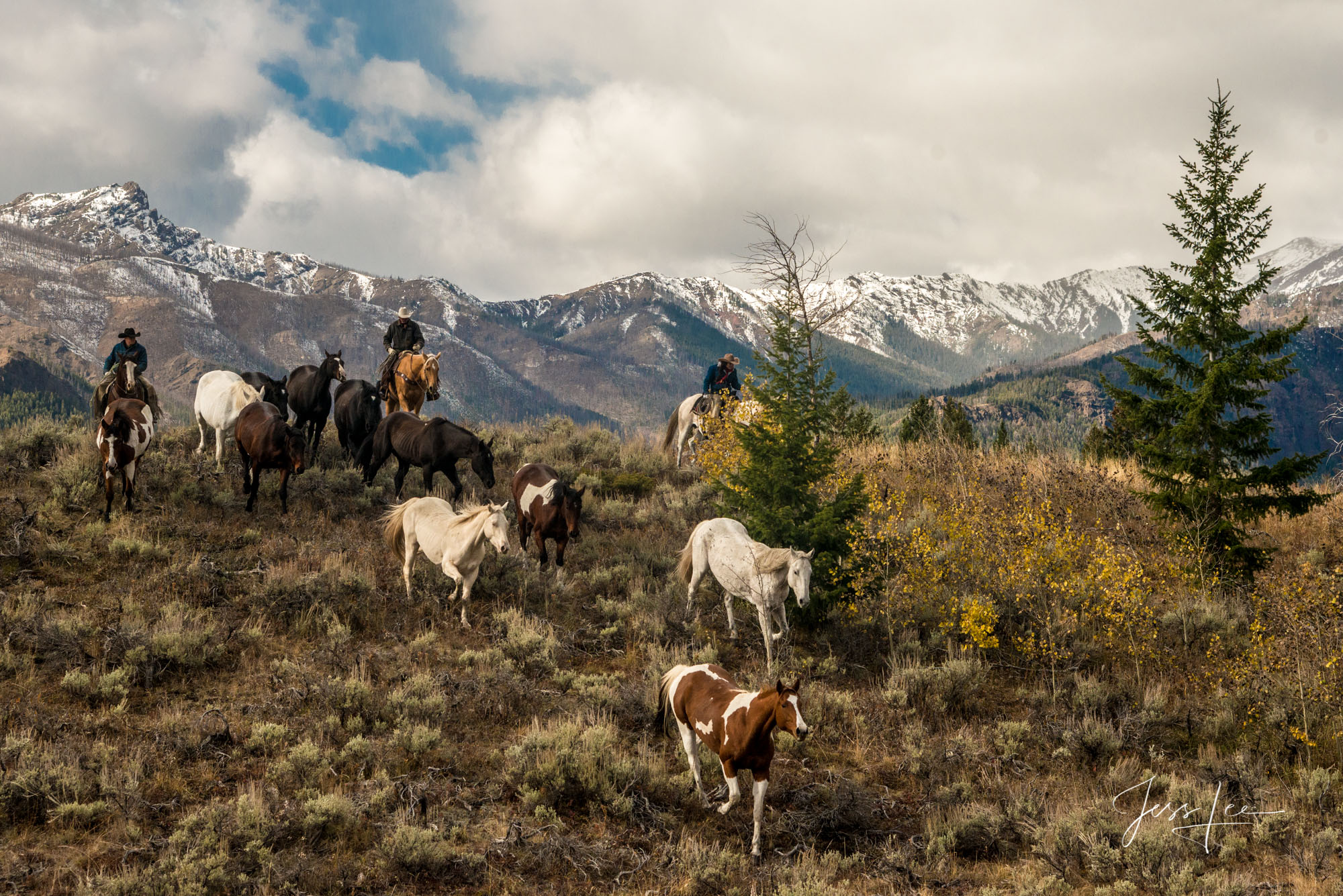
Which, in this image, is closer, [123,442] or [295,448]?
[123,442]

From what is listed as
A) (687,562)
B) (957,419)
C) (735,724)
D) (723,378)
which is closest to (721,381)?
(723,378)

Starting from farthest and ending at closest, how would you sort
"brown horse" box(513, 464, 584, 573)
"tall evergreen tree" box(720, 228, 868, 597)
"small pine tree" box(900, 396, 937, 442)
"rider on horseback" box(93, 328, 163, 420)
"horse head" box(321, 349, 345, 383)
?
"small pine tree" box(900, 396, 937, 442), "horse head" box(321, 349, 345, 383), "rider on horseback" box(93, 328, 163, 420), "brown horse" box(513, 464, 584, 573), "tall evergreen tree" box(720, 228, 868, 597)

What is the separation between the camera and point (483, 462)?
44.9 feet

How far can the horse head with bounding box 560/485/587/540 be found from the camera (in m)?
11.9

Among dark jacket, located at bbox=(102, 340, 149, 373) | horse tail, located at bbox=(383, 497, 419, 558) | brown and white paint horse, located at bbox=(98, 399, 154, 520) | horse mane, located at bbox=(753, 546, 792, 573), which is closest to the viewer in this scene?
horse mane, located at bbox=(753, 546, 792, 573)

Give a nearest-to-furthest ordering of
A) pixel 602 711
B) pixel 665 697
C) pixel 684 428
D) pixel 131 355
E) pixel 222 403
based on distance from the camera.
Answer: pixel 665 697 < pixel 602 711 < pixel 222 403 < pixel 131 355 < pixel 684 428

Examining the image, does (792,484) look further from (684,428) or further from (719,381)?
(719,381)

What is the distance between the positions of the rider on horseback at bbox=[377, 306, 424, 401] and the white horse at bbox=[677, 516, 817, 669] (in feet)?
33.4

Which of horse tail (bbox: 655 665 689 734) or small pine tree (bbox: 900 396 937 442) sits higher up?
small pine tree (bbox: 900 396 937 442)

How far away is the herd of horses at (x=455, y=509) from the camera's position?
6.68m

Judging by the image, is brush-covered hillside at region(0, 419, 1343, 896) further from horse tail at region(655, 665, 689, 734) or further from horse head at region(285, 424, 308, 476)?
horse head at region(285, 424, 308, 476)

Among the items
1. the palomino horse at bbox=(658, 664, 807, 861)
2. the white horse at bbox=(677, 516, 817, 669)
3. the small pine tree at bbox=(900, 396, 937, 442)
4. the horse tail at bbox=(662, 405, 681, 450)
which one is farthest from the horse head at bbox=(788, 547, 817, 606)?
the small pine tree at bbox=(900, 396, 937, 442)

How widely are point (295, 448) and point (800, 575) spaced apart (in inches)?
345
